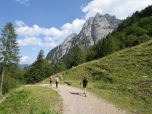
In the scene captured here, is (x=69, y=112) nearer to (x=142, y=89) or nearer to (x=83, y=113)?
(x=83, y=113)

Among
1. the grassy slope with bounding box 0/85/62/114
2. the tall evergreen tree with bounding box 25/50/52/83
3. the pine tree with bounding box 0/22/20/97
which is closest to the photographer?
the grassy slope with bounding box 0/85/62/114

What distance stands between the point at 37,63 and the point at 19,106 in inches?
1166

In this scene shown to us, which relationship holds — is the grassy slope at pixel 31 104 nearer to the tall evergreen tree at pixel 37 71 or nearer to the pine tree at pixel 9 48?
the pine tree at pixel 9 48

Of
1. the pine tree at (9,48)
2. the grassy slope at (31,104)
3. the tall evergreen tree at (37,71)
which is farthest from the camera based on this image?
the tall evergreen tree at (37,71)

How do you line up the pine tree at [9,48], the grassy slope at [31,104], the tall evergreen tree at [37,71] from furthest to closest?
the tall evergreen tree at [37,71]
the pine tree at [9,48]
the grassy slope at [31,104]

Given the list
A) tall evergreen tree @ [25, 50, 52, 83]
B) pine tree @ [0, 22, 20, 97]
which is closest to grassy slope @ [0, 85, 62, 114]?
pine tree @ [0, 22, 20, 97]

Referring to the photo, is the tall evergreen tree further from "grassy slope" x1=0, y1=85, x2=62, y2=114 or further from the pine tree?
"grassy slope" x1=0, y1=85, x2=62, y2=114

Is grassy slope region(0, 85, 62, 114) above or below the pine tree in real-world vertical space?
below

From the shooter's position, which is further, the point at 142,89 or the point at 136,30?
the point at 136,30

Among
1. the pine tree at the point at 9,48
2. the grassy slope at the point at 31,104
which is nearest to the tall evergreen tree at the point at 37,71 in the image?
the pine tree at the point at 9,48

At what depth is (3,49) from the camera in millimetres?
16891

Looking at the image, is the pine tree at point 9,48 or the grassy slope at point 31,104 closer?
the grassy slope at point 31,104

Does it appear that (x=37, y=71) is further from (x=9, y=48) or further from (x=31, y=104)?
(x=31, y=104)

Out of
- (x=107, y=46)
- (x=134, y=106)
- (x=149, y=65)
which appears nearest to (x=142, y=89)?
(x=134, y=106)
